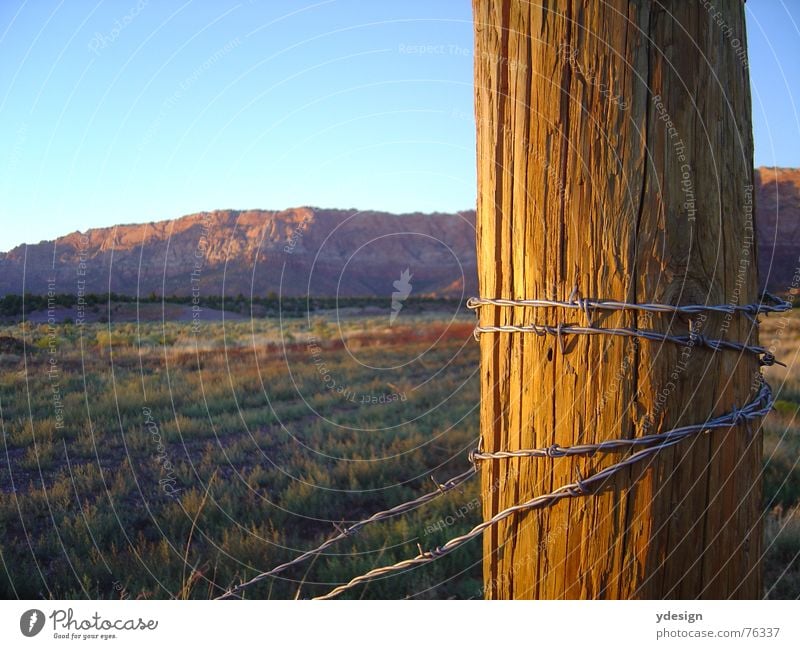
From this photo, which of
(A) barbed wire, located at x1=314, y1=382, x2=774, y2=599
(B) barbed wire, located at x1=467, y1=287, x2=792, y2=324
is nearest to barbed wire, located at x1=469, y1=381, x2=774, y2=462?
(A) barbed wire, located at x1=314, y1=382, x2=774, y2=599

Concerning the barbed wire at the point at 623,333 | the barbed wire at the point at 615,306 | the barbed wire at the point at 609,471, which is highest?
the barbed wire at the point at 615,306

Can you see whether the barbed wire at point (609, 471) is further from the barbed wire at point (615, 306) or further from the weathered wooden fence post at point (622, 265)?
the barbed wire at point (615, 306)

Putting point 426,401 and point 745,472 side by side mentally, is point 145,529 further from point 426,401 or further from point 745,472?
point 426,401

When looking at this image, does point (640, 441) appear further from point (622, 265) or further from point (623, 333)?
point (622, 265)

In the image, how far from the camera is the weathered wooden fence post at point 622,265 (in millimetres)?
1934

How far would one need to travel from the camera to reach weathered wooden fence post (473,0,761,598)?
193cm

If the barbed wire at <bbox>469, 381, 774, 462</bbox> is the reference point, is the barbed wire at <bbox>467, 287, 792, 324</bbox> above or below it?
above

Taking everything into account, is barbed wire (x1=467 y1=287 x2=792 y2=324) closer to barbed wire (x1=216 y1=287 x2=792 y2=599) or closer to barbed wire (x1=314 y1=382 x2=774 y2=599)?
barbed wire (x1=216 y1=287 x2=792 y2=599)

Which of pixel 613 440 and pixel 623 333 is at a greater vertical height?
pixel 623 333

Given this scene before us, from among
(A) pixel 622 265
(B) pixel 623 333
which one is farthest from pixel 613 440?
(A) pixel 622 265

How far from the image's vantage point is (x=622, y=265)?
1.94 meters

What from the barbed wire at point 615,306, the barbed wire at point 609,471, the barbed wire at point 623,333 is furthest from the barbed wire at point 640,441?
the barbed wire at point 615,306

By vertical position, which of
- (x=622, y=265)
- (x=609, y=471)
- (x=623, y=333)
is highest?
(x=622, y=265)

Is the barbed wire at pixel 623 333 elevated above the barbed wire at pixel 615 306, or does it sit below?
below
